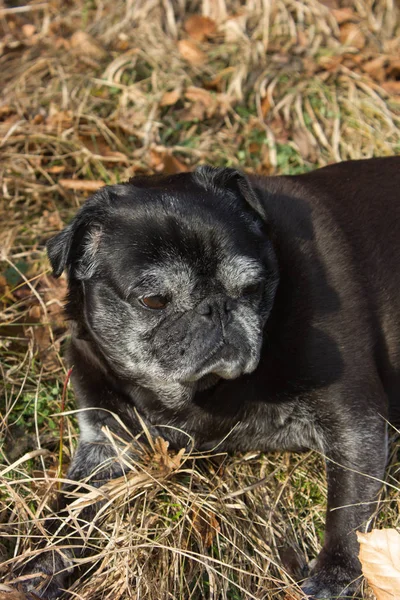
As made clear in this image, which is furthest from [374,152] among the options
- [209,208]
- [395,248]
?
[209,208]

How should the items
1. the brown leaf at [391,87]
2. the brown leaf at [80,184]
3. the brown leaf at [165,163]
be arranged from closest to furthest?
the brown leaf at [80,184]
the brown leaf at [165,163]
the brown leaf at [391,87]

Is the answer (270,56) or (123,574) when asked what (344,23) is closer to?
(270,56)

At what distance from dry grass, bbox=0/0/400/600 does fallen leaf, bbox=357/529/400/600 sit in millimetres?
485

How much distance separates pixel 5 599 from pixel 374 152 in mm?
4708

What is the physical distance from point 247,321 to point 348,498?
1089 millimetres

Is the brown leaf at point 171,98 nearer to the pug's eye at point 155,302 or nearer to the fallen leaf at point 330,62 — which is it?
the fallen leaf at point 330,62

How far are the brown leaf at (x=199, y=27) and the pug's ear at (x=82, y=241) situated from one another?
161 inches

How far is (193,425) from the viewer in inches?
148

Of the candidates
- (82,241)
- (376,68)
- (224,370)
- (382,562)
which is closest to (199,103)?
(376,68)

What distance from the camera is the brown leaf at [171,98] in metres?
6.17

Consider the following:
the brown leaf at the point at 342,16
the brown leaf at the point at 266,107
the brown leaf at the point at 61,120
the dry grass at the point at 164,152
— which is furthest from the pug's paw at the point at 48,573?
the brown leaf at the point at 342,16

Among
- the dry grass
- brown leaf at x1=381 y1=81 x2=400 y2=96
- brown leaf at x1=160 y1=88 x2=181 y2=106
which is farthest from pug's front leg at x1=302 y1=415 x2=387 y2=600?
brown leaf at x1=381 y1=81 x2=400 y2=96

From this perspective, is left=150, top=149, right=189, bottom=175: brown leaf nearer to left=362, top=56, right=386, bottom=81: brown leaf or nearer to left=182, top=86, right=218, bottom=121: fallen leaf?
left=182, top=86, right=218, bottom=121: fallen leaf

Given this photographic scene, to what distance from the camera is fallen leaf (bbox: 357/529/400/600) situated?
9.53 feet
